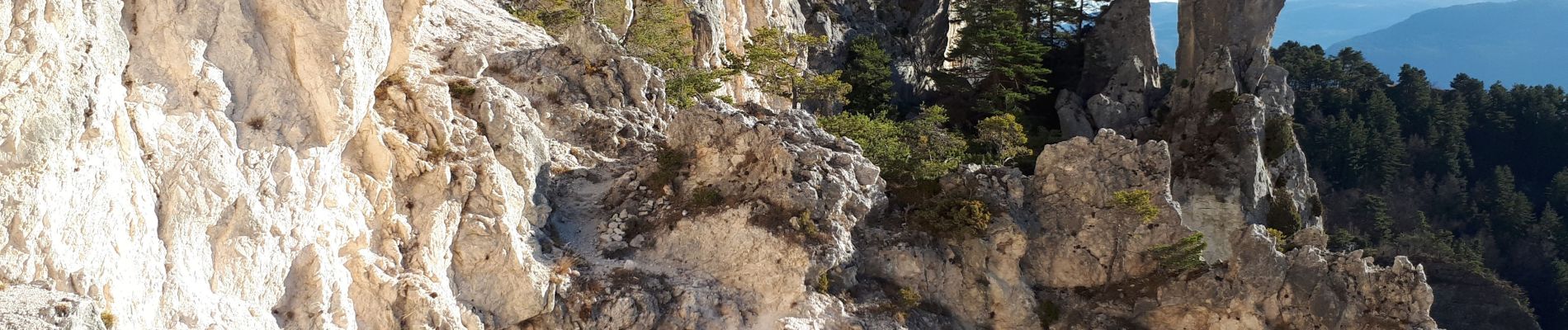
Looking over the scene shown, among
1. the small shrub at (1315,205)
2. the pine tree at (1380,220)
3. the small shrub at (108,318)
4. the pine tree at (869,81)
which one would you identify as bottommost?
the pine tree at (1380,220)

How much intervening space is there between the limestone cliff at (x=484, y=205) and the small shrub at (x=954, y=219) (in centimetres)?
45

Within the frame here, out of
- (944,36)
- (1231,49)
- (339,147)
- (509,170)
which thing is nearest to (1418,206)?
(1231,49)

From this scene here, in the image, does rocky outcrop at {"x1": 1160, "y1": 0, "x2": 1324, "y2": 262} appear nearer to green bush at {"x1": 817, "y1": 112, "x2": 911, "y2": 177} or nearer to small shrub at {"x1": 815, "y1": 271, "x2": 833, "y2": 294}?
green bush at {"x1": 817, "y1": 112, "x2": 911, "y2": 177}

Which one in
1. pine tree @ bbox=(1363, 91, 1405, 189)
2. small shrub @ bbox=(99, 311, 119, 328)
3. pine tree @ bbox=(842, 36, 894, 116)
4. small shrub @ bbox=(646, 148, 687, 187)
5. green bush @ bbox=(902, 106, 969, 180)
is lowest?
pine tree @ bbox=(1363, 91, 1405, 189)

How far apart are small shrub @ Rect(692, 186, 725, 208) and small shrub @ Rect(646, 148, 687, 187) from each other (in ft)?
2.78

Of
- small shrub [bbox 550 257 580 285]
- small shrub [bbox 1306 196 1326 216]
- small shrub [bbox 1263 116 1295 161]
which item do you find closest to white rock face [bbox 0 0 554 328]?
small shrub [bbox 550 257 580 285]

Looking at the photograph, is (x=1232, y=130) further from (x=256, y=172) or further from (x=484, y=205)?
(x=256, y=172)

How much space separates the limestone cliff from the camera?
13109 millimetres

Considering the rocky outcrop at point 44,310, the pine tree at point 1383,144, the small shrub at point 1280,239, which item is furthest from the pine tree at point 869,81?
the rocky outcrop at point 44,310

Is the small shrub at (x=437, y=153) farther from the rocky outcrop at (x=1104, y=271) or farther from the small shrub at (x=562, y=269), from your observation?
the rocky outcrop at (x=1104, y=271)

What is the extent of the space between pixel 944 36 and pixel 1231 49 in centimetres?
1512

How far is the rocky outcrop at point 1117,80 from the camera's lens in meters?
50.0

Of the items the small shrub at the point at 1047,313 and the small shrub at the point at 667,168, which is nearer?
the small shrub at the point at 667,168

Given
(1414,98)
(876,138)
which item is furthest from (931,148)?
(1414,98)
